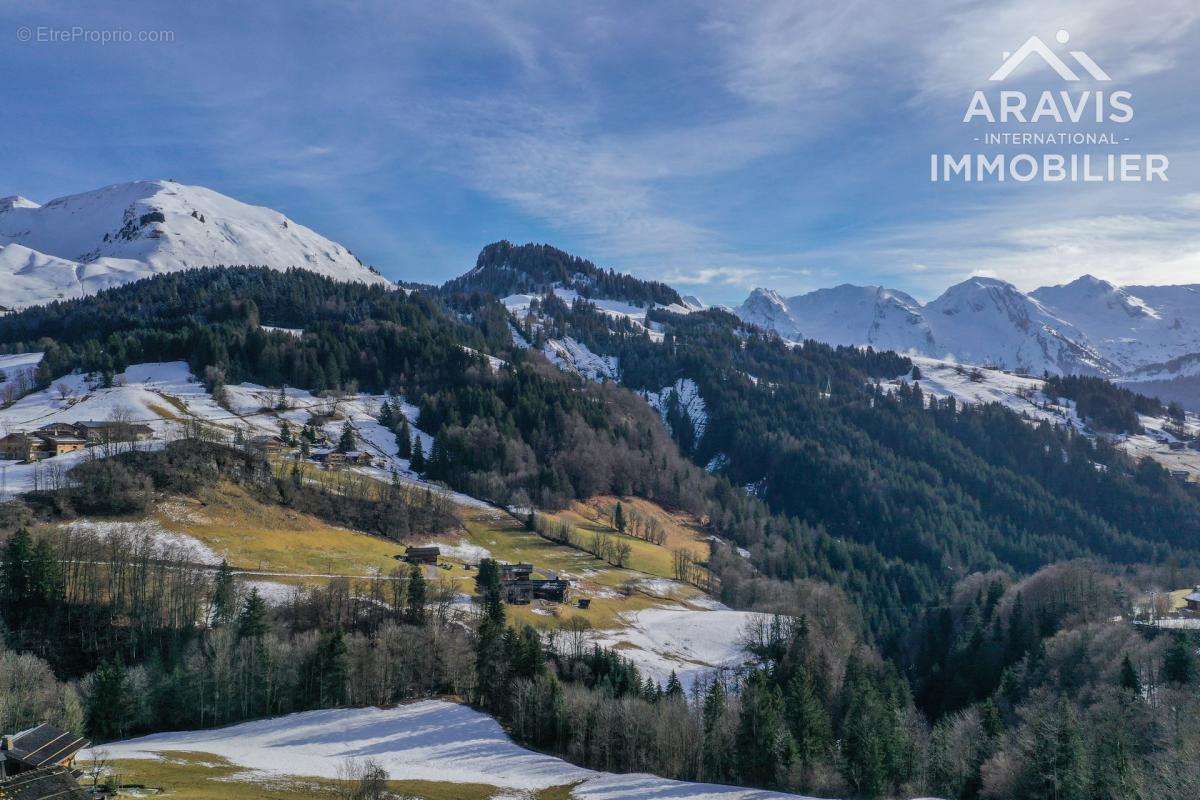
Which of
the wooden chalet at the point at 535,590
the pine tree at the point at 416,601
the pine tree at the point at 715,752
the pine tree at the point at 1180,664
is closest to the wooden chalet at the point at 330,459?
the wooden chalet at the point at 535,590

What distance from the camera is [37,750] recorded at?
50.1 metres

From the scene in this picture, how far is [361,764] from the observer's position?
215 ft

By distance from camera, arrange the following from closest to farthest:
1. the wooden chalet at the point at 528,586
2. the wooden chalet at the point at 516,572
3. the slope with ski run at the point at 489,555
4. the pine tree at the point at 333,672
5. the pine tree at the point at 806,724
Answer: the pine tree at the point at 806,724 → the pine tree at the point at 333,672 → the slope with ski run at the point at 489,555 → the wooden chalet at the point at 528,586 → the wooden chalet at the point at 516,572

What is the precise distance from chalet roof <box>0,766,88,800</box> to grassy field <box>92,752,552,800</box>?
2.99 m

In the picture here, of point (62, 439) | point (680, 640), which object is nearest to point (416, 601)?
point (680, 640)

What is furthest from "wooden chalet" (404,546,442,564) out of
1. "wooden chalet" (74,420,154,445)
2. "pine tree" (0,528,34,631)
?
"wooden chalet" (74,420,154,445)

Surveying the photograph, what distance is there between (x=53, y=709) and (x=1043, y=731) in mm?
95145

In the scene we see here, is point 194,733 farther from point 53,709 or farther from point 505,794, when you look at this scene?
point 505,794

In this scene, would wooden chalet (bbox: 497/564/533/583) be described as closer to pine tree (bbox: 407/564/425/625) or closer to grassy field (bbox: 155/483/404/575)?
grassy field (bbox: 155/483/404/575)

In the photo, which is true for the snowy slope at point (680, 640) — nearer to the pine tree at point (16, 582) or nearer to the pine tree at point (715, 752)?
the pine tree at point (715, 752)

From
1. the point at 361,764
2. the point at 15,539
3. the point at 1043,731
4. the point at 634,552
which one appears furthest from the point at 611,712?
the point at 634,552

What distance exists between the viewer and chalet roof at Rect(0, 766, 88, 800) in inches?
1781

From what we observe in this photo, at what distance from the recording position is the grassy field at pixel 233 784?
50594 mm

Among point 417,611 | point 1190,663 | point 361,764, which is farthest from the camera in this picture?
point 417,611
